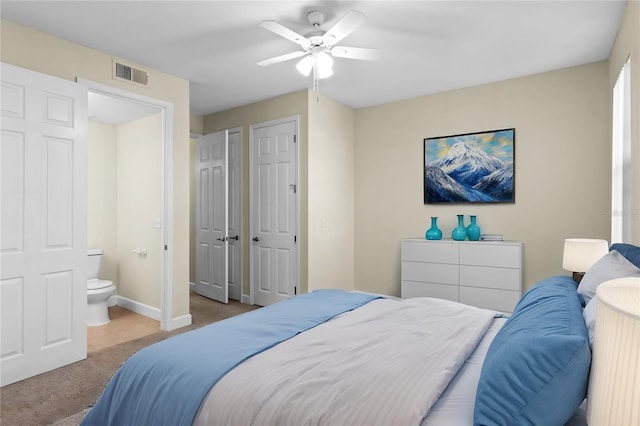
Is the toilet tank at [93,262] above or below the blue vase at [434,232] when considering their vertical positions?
below

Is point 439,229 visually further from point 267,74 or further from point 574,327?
point 574,327

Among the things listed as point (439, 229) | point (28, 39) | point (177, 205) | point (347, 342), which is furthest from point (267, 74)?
point (347, 342)

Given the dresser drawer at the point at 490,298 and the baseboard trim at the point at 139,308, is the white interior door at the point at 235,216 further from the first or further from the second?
the dresser drawer at the point at 490,298

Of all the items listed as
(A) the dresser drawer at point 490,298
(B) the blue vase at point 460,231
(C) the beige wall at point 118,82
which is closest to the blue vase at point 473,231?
(B) the blue vase at point 460,231

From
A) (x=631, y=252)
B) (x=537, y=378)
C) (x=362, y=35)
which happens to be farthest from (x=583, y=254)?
(x=362, y=35)

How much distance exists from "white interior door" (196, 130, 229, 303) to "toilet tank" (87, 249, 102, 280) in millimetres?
1257

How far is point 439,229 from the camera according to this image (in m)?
4.50

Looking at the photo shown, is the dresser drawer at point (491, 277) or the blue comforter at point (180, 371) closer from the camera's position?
the blue comforter at point (180, 371)

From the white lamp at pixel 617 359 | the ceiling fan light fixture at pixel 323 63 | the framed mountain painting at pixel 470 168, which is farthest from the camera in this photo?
the framed mountain painting at pixel 470 168

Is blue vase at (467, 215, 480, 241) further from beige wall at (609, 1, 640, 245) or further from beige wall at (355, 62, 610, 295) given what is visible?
beige wall at (609, 1, 640, 245)

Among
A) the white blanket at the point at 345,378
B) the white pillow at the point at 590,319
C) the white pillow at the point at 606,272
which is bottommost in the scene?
the white blanket at the point at 345,378

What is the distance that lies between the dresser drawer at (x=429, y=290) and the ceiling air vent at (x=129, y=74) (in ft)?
11.6

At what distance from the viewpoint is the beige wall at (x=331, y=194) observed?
4.50 meters

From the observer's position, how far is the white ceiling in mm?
2639
